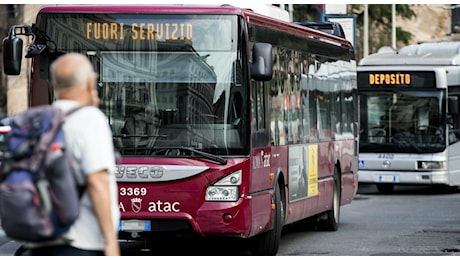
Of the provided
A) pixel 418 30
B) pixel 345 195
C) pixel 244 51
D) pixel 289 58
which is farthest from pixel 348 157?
pixel 418 30

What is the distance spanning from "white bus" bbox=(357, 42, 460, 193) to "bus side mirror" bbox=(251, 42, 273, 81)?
46.9ft


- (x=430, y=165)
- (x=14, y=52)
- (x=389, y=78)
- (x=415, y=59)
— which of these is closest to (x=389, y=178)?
Answer: (x=430, y=165)

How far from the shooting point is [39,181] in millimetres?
6195

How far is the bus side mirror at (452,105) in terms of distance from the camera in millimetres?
26969

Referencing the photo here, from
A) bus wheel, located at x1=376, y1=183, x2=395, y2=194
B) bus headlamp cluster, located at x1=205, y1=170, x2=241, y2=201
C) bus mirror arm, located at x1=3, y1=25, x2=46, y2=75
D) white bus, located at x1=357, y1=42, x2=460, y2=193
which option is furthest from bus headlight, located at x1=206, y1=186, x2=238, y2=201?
bus wheel, located at x1=376, y1=183, x2=395, y2=194

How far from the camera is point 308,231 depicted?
18.6 m

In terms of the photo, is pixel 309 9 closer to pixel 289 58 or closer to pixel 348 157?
pixel 348 157

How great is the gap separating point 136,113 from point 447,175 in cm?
1500

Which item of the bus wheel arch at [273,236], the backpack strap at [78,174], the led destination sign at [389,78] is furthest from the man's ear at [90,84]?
the led destination sign at [389,78]

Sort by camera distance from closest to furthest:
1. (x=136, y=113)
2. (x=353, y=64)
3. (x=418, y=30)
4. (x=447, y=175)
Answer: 1. (x=136, y=113)
2. (x=353, y=64)
3. (x=447, y=175)
4. (x=418, y=30)

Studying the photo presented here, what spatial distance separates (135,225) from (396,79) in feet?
50.1

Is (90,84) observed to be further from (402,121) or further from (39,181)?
(402,121)

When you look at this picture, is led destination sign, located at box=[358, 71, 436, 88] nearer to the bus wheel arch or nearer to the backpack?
the bus wheel arch

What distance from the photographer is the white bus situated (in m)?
27.2
